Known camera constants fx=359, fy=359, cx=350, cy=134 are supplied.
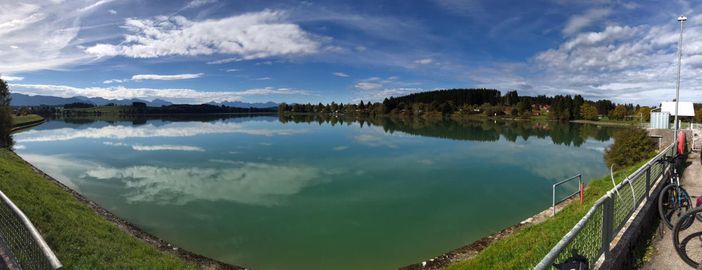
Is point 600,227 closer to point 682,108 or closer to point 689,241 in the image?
point 689,241

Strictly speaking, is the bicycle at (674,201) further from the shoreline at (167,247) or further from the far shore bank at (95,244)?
the far shore bank at (95,244)

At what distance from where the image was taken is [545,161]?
129ft

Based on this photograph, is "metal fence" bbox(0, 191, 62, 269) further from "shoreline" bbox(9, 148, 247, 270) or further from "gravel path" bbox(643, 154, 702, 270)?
"gravel path" bbox(643, 154, 702, 270)

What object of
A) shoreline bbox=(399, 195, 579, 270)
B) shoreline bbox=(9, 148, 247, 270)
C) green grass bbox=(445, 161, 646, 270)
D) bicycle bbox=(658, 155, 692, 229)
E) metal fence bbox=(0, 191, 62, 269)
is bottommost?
shoreline bbox=(9, 148, 247, 270)

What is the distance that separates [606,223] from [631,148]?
28.8 metres

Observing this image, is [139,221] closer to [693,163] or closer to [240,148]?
[693,163]

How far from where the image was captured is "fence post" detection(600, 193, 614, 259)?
18.7 feet

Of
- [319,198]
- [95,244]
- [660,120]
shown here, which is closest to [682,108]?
[660,120]

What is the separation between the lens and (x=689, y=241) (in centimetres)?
668

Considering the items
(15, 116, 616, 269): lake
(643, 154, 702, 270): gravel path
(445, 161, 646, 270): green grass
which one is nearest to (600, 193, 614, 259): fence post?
(643, 154, 702, 270): gravel path

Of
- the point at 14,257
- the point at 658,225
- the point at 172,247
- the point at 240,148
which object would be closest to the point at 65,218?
the point at 172,247

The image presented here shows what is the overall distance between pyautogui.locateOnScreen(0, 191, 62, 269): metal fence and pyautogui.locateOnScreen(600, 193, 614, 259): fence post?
8731 millimetres

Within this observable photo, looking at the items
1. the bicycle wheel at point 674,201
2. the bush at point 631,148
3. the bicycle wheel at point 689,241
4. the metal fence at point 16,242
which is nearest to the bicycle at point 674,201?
the bicycle wheel at point 674,201

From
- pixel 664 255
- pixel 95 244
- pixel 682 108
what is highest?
pixel 682 108
